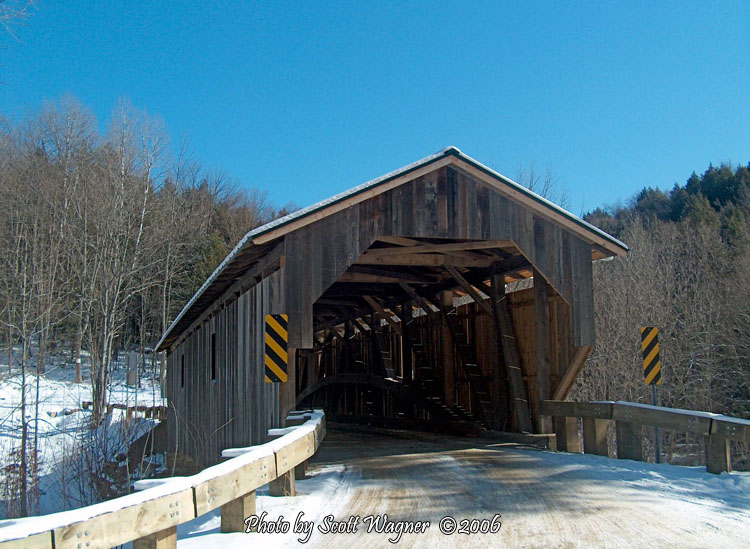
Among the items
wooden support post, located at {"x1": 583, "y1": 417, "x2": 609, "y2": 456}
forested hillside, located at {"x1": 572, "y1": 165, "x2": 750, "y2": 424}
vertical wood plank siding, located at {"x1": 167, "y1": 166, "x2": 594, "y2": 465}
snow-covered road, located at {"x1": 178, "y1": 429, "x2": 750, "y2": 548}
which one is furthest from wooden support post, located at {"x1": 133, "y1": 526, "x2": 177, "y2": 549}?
forested hillside, located at {"x1": 572, "y1": 165, "x2": 750, "y2": 424}

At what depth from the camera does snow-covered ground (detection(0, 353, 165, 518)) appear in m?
8.35

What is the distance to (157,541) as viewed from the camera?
135 inches

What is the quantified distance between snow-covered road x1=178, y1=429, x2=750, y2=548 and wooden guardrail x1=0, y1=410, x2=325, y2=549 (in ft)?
1.25

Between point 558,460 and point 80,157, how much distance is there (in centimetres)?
2525

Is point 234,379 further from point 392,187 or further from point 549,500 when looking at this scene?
point 549,500

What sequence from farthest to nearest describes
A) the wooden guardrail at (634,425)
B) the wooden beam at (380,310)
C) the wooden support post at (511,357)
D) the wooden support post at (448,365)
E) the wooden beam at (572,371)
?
1. the wooden beam at (380,310)
2. the wooden support post at (448,365)
3. the wooden support post at (511,357)
4. the wooden beam at (572,371)
5. the wooden guardrail at (634,425)

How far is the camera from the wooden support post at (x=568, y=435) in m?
9.86

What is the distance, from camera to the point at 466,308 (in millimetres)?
14266

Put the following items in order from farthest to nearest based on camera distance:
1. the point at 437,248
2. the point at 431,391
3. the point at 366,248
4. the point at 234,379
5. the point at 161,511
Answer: the point at 431,391 < the point at 234,379 < the point at 437,248 < the point at 366,248 < the point at 161,511

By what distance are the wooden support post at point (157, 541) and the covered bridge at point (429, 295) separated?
5155 millimetres

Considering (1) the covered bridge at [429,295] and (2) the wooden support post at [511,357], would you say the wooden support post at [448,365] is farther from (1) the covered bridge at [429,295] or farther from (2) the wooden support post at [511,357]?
(2) the wooden support post at [511,357]

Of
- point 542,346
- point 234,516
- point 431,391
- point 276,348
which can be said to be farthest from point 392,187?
point 431,391

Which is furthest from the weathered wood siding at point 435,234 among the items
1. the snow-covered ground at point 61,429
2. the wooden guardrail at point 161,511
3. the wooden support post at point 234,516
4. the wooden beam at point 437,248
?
the wooden support post at point 234,516

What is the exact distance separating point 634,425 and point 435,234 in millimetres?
3669
